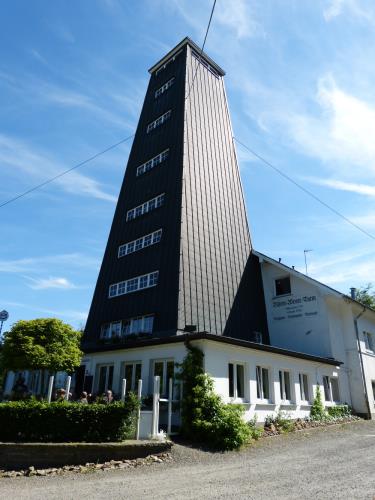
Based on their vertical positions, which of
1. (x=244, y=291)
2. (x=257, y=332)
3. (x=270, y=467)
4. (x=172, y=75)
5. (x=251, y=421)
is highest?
(x=172, y=75)

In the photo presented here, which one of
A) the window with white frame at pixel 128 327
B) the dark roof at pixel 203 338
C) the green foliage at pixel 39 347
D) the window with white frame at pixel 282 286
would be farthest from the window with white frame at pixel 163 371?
the window with white frame at pixel 282 286

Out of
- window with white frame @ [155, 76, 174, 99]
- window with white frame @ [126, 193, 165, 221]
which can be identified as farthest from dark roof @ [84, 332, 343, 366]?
window with white frame @ [155, 76, 174, 99]

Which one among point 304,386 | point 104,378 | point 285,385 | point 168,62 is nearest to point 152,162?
point 168,62

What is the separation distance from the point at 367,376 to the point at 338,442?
10.2m

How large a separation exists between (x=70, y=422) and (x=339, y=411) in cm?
1383

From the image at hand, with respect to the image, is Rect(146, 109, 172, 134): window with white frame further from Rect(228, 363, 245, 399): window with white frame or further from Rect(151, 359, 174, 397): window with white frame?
Rect(228, 363, 245, 399): window with white frame

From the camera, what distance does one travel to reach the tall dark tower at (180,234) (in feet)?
63.0

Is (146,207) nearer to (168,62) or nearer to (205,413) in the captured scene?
(205,413)

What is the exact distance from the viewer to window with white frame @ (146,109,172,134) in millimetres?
26641

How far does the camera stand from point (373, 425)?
18.1 meters

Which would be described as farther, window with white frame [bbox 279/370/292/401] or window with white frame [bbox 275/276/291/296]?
window with white frame [bbox 275/276/291/296]

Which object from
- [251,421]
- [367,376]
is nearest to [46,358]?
[251,421]

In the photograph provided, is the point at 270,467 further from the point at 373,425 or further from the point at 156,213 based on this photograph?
the point at 156,213

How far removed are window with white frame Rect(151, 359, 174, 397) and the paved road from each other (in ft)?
13.4
